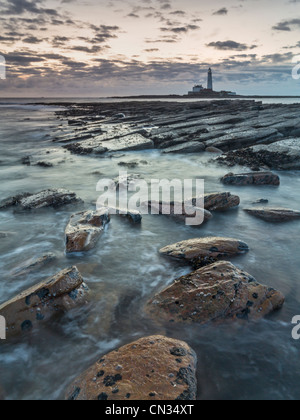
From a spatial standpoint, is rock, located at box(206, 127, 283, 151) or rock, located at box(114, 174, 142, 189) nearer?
rock, located at box(114, 174, 142, 189)

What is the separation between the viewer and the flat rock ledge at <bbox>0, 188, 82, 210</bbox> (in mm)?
7691

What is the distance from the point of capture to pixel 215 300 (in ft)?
11.6

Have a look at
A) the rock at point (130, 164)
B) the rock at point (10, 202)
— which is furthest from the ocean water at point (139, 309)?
the rock at point (130, 164)

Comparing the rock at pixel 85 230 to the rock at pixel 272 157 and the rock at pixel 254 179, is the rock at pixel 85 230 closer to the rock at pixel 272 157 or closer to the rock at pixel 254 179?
the rock at pixel 254 179

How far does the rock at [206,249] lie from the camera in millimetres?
4844

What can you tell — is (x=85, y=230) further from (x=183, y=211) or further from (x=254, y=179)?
(x=254, y=179)

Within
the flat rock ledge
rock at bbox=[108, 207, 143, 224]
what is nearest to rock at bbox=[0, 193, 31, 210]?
the flat rock ledge

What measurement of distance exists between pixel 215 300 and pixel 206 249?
1.41m

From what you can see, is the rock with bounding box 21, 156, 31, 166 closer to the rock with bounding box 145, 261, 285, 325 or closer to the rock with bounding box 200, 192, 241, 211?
the rock with bounding box 200, 192, 241, 211

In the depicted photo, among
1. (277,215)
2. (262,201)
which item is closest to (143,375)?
(277,215)

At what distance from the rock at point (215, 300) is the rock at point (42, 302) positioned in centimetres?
107

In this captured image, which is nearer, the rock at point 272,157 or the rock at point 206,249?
the rock at point 206,249

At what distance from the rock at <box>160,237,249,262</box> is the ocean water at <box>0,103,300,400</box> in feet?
0.54
